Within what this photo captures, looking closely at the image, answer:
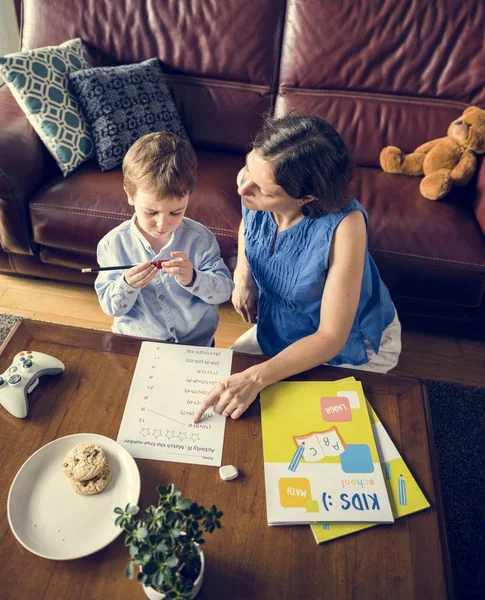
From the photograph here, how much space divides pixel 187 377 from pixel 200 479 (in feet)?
0.76

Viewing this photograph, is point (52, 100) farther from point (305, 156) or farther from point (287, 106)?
point (305, 156)

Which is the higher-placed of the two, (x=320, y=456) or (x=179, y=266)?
(x=179, y=266)

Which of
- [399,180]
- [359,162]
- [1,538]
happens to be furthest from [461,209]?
[1,538]

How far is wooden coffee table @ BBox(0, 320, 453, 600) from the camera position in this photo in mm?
833

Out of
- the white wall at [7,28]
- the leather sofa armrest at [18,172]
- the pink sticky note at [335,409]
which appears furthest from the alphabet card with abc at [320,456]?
the white wall at [7,28]

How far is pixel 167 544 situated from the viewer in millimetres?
697

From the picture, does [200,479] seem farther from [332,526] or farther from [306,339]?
[306,339]

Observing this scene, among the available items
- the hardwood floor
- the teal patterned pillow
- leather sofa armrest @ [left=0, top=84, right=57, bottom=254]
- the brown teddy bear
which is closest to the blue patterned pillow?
the teal patterned pillow

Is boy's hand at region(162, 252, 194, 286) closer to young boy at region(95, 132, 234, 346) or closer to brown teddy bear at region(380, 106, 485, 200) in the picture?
young boy at region(95, 132, 234, 346)

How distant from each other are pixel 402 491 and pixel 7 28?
2729 millimetres

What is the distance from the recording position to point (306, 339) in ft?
3.86

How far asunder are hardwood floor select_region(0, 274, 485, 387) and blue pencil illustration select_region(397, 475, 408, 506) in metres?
0.95

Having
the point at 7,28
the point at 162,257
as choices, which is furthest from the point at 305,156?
the point at 7,28

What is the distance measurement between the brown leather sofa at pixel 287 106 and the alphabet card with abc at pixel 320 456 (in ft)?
2.48
